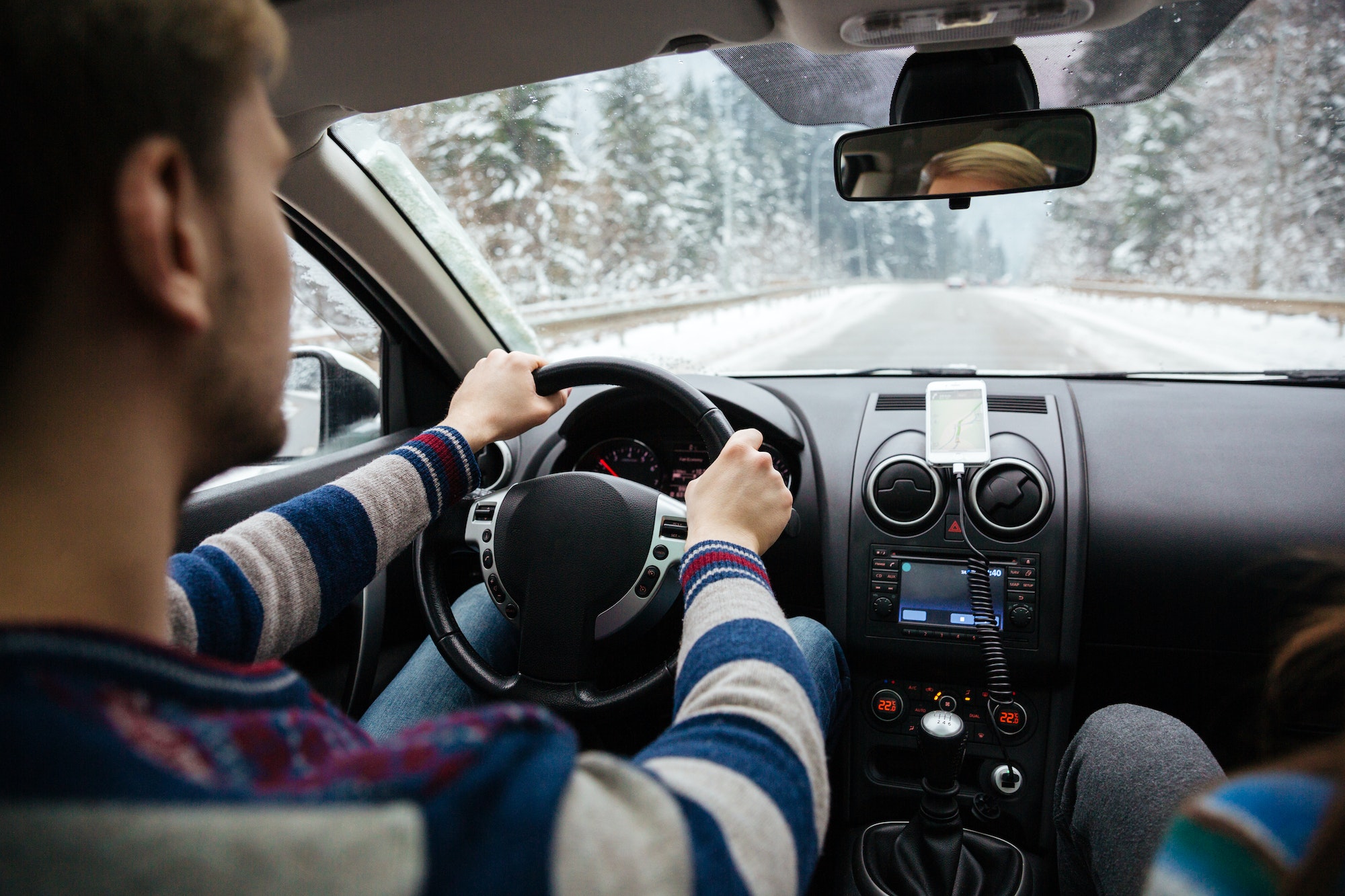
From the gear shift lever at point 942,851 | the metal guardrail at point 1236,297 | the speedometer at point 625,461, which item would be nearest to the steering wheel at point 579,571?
the speedometer at point 625,461

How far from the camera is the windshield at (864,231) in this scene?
9.77 ft

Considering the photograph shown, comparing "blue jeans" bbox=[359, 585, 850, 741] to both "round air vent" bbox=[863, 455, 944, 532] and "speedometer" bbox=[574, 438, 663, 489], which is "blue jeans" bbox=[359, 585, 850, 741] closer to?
"round air vent" bbox=[863, 455, 944, 532]

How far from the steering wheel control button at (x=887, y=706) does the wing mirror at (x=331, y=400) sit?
2025mm

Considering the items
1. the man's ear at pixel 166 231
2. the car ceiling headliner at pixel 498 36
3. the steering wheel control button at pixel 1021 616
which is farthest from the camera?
the steering wheel control button at pixel 1021 616

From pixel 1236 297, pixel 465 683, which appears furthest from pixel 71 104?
pixel 1236 297

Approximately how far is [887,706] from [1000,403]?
101 centimetres

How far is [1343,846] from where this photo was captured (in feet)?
1.91

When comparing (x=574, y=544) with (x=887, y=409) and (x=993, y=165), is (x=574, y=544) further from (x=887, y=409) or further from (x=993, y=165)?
(x=993, y=165)

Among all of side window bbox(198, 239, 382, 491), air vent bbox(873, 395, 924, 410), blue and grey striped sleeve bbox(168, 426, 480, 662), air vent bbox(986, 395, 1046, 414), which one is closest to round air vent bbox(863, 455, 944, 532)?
air vent bbox(873, 395, 924, 410)

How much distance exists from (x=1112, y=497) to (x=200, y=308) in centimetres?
239

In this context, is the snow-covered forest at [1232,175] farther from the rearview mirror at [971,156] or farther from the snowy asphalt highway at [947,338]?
the snowy asphalt highway at [947,338]

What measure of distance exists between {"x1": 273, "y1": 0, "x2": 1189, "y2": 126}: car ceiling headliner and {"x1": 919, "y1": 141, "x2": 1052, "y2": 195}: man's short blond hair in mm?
366

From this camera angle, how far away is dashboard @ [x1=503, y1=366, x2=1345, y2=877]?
2.35m

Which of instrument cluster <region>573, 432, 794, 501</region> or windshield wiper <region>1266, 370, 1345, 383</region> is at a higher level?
windshield wiper <region>1266, 370, 1345, 383</region>
